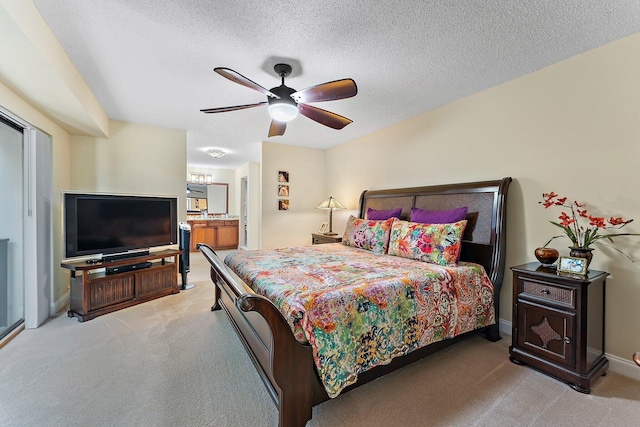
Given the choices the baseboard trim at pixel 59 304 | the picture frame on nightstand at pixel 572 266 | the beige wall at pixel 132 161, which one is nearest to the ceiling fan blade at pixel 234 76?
the picture frame on nightstand at pixel 572 266

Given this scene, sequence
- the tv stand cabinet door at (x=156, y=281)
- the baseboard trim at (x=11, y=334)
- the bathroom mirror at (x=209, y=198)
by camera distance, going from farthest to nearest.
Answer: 1. the bathroom mirror at (x=209, y=198)
2. the tv stand cabinet door at (x=156, y=281)
3. the baseboard trim at (x=11, y=334)

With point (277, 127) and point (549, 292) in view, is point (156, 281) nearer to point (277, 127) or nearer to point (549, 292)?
point (277, 127)

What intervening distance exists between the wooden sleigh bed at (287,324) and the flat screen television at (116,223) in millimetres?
1329

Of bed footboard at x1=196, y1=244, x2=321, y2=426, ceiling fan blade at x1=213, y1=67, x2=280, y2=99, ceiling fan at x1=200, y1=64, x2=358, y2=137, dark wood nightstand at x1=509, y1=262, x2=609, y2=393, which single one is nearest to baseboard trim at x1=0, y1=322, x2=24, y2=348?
bed footboard at x1=196, y1=244, x2=321, y2=426

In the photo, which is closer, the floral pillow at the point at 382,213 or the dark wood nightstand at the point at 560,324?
the dark wood nightstand at the point at 560,324

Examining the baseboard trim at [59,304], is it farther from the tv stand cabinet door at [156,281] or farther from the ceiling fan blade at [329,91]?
the ceiling fan blade at [329,91]

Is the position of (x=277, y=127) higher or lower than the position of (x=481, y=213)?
higher

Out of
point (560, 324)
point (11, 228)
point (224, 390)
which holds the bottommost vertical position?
point (224, 390)

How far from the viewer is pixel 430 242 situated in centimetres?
256

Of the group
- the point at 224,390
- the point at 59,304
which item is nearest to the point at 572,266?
the point at 224,390

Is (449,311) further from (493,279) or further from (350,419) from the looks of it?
(350,419)

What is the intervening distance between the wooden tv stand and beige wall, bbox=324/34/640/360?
3.61 m

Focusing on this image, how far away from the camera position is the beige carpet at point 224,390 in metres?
1.53

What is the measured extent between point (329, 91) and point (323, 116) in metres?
0.56
